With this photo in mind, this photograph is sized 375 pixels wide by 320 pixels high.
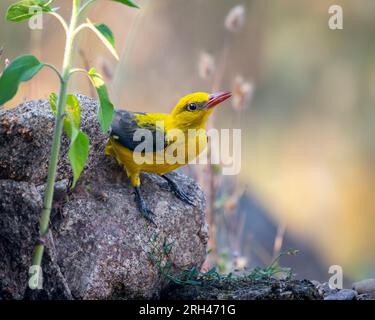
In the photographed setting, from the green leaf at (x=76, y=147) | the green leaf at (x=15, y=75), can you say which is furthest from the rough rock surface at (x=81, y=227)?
the green leaf at (x=15, y=75)

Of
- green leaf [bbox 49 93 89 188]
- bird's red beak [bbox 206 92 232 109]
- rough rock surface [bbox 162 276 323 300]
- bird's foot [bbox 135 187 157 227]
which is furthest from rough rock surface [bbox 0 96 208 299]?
bird's red beak [bbox 206 92 232 109]

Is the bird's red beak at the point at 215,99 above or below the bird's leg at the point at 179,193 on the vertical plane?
above

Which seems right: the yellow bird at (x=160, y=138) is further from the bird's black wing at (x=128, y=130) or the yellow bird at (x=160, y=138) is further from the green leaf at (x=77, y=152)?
the green leaf at (x=77, y=152)

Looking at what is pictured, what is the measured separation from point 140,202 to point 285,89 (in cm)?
514

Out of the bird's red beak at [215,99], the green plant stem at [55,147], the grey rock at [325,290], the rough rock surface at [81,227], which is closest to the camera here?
the green plant stem at [55,147]

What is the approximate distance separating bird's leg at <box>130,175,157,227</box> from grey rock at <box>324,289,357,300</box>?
0.95 m

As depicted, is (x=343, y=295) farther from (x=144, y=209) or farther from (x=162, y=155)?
(x=162, y=155)

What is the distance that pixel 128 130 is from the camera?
4.50m

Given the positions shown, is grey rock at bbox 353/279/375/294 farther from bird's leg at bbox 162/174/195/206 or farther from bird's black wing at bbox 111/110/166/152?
bird's black wing at bbox 111/110/166/152

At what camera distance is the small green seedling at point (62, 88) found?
10.0ft

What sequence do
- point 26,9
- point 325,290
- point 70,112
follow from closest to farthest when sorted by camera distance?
point 26,9 → point 70,112 → point 325,290

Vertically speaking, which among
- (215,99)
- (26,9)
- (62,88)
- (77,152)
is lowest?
(77,152)

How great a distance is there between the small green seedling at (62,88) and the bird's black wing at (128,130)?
35.4 inches

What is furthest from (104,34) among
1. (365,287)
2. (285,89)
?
(285,89)
